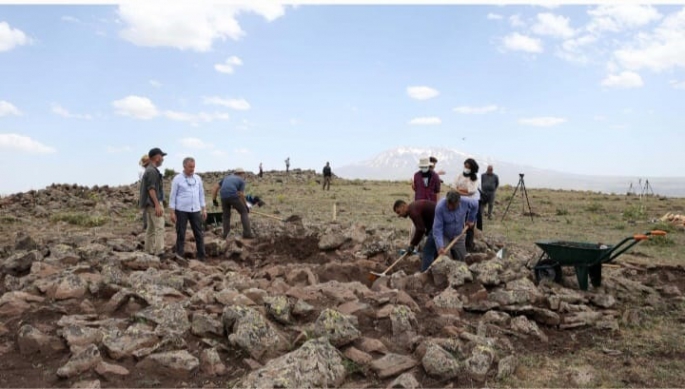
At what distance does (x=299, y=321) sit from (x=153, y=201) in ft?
13.0

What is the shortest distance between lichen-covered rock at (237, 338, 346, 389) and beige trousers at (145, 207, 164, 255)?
488 cm

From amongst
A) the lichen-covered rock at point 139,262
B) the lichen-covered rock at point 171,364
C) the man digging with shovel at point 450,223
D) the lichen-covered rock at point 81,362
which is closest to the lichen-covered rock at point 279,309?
the lichen-covered rock at point 171,364

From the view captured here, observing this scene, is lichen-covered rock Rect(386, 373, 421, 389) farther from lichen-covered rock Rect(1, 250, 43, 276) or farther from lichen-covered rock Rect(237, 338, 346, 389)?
lichen-covered rock Rect(1, 250, 43, 276)

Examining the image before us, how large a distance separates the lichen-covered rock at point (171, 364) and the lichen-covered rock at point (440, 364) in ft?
6.65

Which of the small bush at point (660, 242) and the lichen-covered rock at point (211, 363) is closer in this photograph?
the lichen-covered rock at point (211, 363)

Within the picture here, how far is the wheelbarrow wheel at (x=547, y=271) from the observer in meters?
7.33

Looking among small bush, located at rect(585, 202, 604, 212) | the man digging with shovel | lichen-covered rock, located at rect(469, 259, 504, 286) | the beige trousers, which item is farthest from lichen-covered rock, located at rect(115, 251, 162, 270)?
small bush, located at rect(585, 202, 604, 212)

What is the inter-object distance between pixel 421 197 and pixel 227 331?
15.0 feet

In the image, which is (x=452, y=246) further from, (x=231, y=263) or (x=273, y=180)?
(x=273, y=180)

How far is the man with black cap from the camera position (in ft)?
27.3

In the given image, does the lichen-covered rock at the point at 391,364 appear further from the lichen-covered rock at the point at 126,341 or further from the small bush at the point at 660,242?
the small bush at the point at 660,242

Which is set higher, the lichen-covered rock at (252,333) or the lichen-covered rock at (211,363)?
the lichen-covered rock at (252,333)

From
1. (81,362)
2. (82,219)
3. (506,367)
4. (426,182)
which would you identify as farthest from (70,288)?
(82,219)

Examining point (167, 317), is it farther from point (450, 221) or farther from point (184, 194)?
point (450, 221)
